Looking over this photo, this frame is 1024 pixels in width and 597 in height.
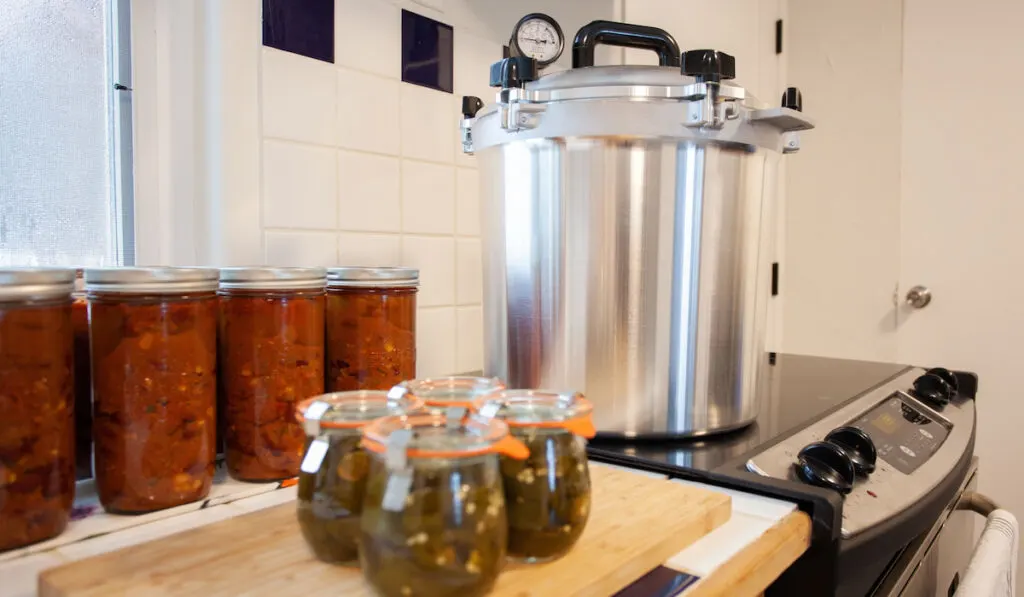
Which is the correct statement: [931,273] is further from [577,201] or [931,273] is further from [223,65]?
[223,65]

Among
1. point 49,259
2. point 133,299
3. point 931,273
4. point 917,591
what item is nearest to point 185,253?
point 49,259

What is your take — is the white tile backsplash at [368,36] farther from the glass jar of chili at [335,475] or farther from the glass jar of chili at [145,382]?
the glass jar of chili at [335,475]

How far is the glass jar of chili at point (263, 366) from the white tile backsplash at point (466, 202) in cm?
56

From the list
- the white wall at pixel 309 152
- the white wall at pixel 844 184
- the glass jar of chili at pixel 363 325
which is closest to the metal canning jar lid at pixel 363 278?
the glass jar of chili at pixel 363 325

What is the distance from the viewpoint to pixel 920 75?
1.74 meters

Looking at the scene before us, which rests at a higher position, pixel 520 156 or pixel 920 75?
pixel 920 75

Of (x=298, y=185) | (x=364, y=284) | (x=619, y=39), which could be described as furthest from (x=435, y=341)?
(x=619, y=39)

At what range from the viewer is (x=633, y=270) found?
0.71 m

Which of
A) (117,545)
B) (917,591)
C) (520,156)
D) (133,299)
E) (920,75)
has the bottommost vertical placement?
(917,591)

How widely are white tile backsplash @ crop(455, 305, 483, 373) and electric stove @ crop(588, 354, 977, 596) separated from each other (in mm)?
485

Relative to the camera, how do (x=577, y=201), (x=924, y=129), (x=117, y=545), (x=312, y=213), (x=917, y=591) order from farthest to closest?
(x=924, y=129) < (x=312, y=213) < (x=917, y=591) < (x=577, y=201) < (x=117, y=545)

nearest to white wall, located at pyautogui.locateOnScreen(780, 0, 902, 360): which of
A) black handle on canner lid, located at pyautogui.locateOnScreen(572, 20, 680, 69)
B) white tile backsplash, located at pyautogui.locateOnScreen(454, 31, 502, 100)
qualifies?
white tile backsplash, located at pyautogui.locateOnScreen(454, 31, 502, 100)

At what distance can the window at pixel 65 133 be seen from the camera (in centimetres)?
79

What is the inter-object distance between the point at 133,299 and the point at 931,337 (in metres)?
1.81
